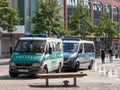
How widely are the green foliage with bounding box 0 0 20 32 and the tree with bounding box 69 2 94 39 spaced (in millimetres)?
16291

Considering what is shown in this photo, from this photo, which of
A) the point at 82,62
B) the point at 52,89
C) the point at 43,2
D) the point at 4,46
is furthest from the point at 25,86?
the point at 4,46

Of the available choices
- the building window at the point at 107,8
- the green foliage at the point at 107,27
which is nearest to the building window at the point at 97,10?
the building window at the point at 107,8

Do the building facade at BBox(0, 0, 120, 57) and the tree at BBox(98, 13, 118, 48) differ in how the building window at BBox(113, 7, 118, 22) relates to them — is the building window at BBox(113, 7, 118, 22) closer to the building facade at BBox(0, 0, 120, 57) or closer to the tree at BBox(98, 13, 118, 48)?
the building facade at BBox(0, 0, 120, 57)

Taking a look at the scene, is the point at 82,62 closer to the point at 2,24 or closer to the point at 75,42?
the point at 75,42

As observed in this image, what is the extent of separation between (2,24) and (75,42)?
23172mm

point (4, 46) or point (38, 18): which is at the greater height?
point (38, 18)

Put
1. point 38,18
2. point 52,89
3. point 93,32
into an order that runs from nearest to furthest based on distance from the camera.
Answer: point 52,89 < point 38,18 < point 93,32

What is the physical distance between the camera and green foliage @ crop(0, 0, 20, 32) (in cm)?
4694

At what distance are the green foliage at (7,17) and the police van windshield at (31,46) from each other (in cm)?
2429

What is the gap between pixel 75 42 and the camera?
2856 cm

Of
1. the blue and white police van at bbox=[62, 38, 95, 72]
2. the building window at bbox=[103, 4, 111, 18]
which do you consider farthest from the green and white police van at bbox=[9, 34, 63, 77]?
the building window at bbox=[103, 4, 111, 18]

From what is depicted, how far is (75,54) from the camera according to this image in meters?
27.5

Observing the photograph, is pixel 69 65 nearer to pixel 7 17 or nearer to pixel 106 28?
pixel 7 17

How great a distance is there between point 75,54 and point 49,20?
1001 inches
